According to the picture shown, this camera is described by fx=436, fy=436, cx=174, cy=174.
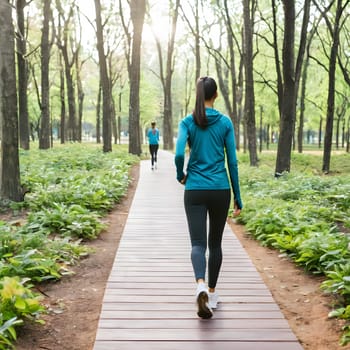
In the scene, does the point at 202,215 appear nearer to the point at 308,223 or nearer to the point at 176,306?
the point at 176,306

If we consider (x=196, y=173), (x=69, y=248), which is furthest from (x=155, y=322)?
(x=69, y=248)

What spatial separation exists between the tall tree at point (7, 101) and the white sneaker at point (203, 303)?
6430 mm

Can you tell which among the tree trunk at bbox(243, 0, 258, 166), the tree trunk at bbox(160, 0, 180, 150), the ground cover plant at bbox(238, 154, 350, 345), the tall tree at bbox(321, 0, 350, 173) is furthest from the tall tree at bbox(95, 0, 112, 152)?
the tall tree at bbox(321, 0, 350, 173)

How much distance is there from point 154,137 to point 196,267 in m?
13.2

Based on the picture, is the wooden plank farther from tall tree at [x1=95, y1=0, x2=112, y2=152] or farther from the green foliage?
tall tree at [x1=95, y1=0, x2=112, y2=152]

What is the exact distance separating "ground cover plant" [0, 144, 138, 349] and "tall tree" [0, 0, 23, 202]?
776 mm

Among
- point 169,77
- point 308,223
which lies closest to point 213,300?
point 308,223

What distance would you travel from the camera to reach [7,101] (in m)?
8.92

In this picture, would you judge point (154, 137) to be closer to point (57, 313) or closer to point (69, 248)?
point (69, 248)

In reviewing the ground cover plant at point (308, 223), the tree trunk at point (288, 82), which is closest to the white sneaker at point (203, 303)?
the ground cover plant at point (308, 223)

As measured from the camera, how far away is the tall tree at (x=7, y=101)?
8.83 m

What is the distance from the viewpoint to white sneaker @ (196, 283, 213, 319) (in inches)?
159

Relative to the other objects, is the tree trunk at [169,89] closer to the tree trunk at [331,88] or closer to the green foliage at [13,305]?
the tree trunk at [331,88]

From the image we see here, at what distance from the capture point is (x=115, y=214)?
999 cm
